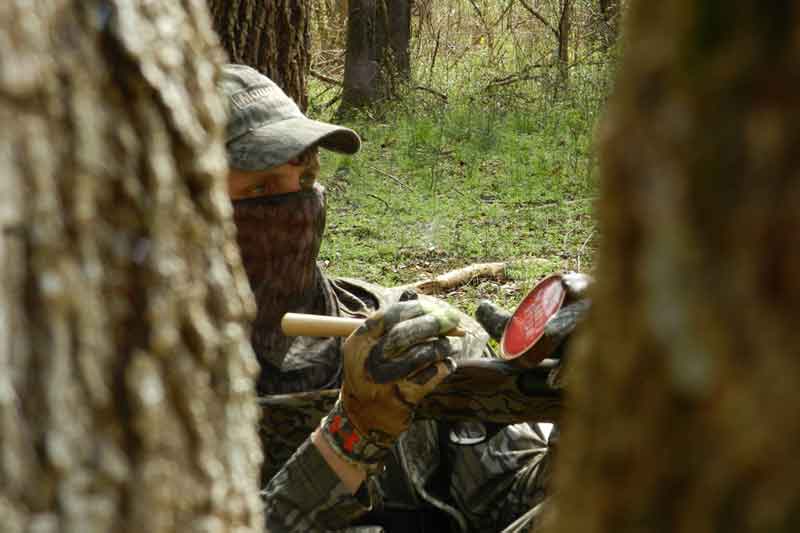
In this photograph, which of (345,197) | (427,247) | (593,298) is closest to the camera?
(593,298)

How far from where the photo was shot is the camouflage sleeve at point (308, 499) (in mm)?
2789

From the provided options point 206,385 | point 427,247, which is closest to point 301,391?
point 206,385

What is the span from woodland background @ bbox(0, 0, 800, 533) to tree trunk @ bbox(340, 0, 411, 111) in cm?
875

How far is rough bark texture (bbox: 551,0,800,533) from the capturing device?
0.57 m

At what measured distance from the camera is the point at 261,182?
3.25 metres

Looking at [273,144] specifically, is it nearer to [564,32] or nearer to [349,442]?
[349,442]

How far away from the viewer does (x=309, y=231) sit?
3.25 m

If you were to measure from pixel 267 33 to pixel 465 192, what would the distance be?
9.59 ft

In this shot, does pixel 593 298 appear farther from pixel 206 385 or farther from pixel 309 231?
pixel 309 231

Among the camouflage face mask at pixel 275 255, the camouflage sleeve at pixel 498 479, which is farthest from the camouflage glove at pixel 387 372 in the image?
the camouflage face mask at pixel 275 255

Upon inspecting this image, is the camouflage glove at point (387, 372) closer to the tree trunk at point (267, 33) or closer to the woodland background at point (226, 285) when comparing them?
the woodland background at point (226, 285)

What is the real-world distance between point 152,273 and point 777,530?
26.1 inches

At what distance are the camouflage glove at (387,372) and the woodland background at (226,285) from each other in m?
1.31

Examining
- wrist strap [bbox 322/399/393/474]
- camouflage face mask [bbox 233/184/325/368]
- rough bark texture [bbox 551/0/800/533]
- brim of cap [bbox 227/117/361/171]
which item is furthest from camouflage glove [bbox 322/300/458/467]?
rough bark texture [bbox 551/0/800/533]
